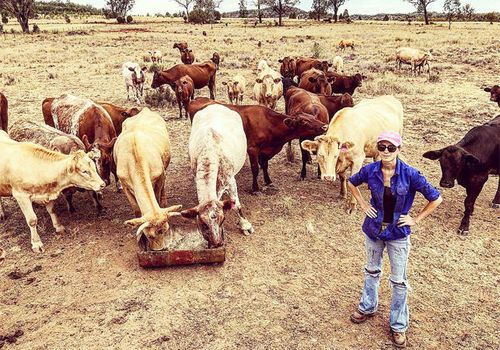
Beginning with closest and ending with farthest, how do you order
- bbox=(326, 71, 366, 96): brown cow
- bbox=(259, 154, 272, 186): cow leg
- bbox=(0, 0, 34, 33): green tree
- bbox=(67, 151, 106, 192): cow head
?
bbox=(67, 151, 106, 192): cow head, bbox=(259, 154, 272, 186): cow leg, bbox=(326, 71, 366, 96): brown cow, bbox=(0, 0, 34, 33): green tree

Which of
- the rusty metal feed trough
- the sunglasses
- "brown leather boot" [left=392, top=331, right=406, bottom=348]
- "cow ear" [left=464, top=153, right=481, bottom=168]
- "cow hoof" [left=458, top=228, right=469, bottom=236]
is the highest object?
the sunglasses

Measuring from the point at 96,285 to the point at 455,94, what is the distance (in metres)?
15.4

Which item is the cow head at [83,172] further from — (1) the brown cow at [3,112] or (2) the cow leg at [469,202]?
(2) the cow leg at [469,202]

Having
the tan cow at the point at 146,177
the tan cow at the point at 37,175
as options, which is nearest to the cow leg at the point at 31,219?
the tan cow at the point at 37,175

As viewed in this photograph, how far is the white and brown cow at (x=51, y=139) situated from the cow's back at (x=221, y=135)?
2137 mm

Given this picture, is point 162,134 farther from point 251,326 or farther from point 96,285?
point 251,326

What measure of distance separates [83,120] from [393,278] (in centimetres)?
703

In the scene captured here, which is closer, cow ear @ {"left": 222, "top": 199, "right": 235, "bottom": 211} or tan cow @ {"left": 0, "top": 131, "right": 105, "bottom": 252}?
cow ear @ {"left": 222, "top": 199, "right": 235, "bottom": 211}

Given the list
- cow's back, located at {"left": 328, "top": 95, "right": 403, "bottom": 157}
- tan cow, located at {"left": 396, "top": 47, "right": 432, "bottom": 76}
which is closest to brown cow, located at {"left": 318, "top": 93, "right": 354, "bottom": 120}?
cow's back, located at {"left": 328, "top": 95, "right": 403, "bottom": 157}

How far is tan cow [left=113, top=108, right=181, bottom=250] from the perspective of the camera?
18.4ft

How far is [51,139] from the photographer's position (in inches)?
312

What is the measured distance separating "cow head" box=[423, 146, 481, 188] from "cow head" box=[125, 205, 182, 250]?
398 cm

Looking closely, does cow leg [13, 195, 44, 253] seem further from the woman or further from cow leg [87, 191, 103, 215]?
the woman

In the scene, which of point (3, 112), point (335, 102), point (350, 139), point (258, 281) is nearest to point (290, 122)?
point (350, 139)
